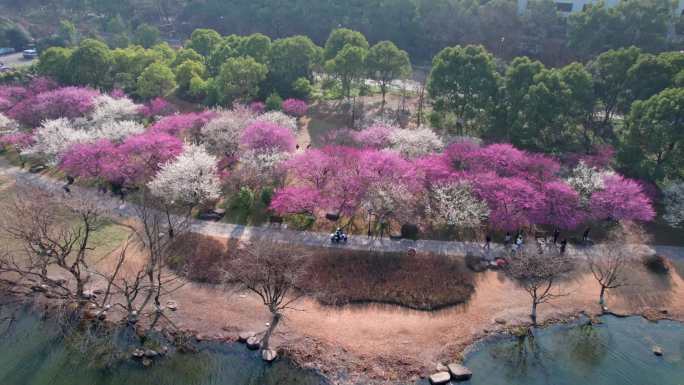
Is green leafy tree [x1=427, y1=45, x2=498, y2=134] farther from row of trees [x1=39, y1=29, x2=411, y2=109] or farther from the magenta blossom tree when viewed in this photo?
the magenta blossom tree

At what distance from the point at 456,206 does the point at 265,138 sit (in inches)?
742

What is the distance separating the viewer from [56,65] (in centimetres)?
5847

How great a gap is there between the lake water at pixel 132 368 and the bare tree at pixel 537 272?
49.1 feet

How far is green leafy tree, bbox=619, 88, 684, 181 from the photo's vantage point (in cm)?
3766

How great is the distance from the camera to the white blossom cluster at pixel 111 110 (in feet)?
158

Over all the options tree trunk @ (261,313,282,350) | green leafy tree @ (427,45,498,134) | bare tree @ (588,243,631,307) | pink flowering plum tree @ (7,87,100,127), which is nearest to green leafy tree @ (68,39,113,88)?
pink flowering plum tree @ (7,87,100,127)

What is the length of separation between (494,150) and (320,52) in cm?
3275

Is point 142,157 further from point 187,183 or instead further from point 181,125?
point 187,183

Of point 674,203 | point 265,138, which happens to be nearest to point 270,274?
point 265,138

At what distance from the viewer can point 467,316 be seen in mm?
28781

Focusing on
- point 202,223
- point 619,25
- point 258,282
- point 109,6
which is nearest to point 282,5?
point 109,6

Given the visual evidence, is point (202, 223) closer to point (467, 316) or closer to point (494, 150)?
point (467, 316)

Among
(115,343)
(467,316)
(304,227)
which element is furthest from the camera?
(304,227)

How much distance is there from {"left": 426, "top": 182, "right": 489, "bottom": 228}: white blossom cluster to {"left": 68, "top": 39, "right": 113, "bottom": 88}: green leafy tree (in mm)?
47808
